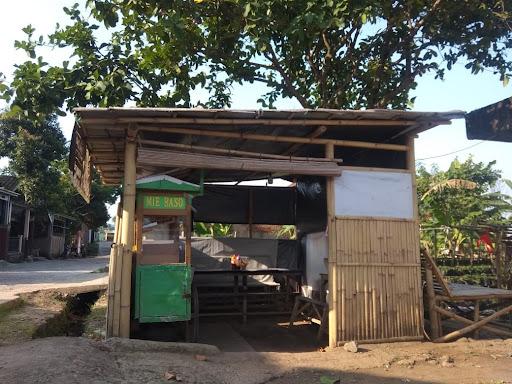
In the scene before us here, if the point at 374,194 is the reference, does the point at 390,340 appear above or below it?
below

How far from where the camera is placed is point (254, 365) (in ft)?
19.5

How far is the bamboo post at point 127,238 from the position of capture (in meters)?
6.30

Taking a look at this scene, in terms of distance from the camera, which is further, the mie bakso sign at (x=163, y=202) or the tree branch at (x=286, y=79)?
the tree branch at (x=286, y=79)

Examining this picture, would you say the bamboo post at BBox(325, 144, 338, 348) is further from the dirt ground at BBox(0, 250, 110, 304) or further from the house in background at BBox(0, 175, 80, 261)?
the house in background at BBox(0, 175, 80, 261)

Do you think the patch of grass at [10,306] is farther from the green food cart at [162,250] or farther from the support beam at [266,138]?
the support beam at [266,138]

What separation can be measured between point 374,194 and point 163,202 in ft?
10.6

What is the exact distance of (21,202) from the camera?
1109 inches

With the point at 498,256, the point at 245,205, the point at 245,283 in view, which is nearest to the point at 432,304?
the point at 498,256

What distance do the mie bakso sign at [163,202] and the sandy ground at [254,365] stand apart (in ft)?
6.20

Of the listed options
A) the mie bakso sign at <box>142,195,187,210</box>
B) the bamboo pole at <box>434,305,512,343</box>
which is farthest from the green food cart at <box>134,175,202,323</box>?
the bamboo pole at <box>434,305,512,343</box>

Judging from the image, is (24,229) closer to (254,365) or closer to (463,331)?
(254,365)

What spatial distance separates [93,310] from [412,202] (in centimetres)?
781

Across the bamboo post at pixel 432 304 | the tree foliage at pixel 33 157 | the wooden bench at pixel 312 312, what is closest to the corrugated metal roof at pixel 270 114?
the bamboo post at pixel 432 304

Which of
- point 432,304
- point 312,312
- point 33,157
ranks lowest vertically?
point 312,312
